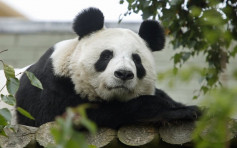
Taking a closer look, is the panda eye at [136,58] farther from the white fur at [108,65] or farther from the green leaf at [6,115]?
the green leaf at [6,115]

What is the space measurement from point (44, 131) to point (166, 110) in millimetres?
824

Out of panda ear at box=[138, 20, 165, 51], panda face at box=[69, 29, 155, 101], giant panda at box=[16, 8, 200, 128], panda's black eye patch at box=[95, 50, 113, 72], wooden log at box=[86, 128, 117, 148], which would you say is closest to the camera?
wooden log at box=[86, 128, 117, 148]

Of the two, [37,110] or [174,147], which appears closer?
[174,147]

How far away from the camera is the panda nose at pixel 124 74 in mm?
3584

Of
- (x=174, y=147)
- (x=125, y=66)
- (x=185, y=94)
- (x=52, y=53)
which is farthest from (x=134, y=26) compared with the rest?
(x=174, y=147)

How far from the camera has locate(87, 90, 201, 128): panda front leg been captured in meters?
3.14

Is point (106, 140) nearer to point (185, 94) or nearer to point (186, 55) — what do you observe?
point (186, 55)

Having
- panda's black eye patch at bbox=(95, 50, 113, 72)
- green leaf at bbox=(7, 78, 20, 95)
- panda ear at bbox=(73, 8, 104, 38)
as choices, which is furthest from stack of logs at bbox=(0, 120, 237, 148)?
panda ear at bbox=(73, 8, 104, 38)

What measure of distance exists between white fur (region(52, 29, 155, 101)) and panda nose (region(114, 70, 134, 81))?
0.05m

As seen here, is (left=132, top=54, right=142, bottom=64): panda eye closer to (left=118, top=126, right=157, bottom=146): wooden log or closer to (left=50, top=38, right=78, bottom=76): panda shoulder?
(left=50, top=38, right=78, bottom=76): panda shoulder

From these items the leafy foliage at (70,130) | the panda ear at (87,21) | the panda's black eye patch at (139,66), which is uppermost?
the leafy foliage at (70,130)

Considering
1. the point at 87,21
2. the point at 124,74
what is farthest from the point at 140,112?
the point at 87,21

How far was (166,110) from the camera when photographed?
3330 millimetres

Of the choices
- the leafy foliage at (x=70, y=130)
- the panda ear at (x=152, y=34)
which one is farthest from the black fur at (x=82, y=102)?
the leafy foliage at (x=70, y=130)
